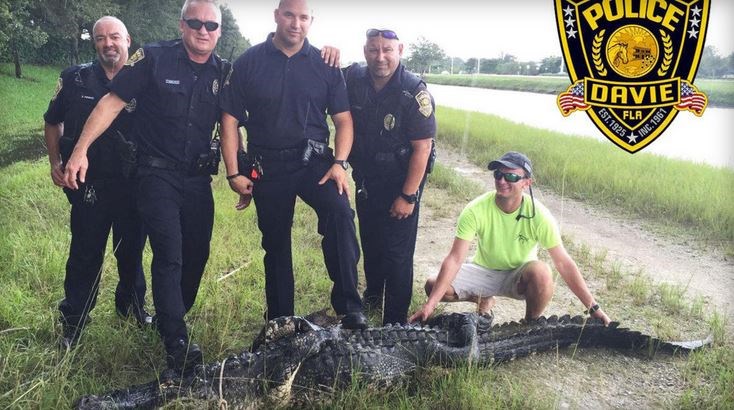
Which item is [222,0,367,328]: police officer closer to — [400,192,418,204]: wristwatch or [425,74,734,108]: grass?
[400,192,418,204]: wristwatch

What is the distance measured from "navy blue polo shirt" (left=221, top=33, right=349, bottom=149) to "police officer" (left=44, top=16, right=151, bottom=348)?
710 mm

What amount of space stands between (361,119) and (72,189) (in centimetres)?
197

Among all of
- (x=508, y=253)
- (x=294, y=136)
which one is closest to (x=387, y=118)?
(x=294, y=136)

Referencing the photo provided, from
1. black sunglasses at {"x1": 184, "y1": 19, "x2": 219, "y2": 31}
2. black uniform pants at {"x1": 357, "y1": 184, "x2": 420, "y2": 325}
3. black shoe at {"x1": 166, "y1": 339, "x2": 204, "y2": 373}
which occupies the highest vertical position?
black sunglasses at {"x1": 184, "y1": 19, "x2": 219, "y2": 31}

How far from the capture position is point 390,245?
13.0 ft

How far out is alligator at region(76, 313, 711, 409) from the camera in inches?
105

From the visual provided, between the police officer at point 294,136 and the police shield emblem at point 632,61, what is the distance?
1.50 metres

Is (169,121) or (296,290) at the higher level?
(169,121)

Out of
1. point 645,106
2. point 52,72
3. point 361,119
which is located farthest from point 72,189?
point 645,106

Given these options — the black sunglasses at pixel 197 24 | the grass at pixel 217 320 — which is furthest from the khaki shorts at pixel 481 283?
the black sunglasses at pixel 197 24

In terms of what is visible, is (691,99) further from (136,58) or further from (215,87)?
(136,58)

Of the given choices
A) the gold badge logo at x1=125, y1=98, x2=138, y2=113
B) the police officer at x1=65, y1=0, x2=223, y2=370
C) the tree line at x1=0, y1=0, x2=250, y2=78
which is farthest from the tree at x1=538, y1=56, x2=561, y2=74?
the gold badge logo at x1=125, y1=98, x2=138, y2=113

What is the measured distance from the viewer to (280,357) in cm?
288

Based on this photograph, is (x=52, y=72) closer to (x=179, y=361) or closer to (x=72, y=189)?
(x=72, y=189)
